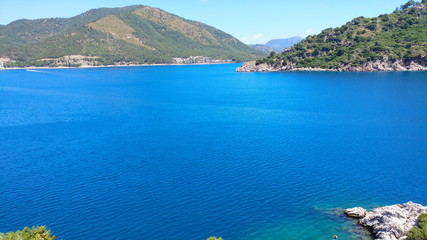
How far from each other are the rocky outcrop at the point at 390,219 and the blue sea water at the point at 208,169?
1.99m

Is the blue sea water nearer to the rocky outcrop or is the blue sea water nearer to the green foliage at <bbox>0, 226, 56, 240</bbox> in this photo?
the rocky outcrop

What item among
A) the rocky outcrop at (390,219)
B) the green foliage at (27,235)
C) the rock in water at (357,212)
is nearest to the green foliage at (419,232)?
the rocky outcrop at (390,219)

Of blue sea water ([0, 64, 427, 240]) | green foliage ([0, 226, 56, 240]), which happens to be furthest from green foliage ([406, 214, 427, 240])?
green foliage ([0, 226, 56, 240])

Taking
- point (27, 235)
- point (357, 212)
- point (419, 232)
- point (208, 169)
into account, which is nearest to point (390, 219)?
point (357, 212)

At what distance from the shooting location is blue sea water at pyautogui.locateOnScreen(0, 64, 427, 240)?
114 feet

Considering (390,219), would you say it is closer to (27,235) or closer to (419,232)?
(419,232)

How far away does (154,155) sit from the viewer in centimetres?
5506

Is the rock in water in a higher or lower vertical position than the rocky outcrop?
lower

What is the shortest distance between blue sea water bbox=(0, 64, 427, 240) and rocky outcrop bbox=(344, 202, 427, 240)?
199cm

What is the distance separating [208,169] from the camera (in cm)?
4884

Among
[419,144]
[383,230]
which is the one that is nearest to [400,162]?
[419,144]

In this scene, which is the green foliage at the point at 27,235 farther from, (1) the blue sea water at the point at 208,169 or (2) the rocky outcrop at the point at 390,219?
(2) the rocky outcrop at the point at 390,219

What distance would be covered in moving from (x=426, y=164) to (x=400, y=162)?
133 inches

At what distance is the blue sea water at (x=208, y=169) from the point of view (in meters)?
34.9
